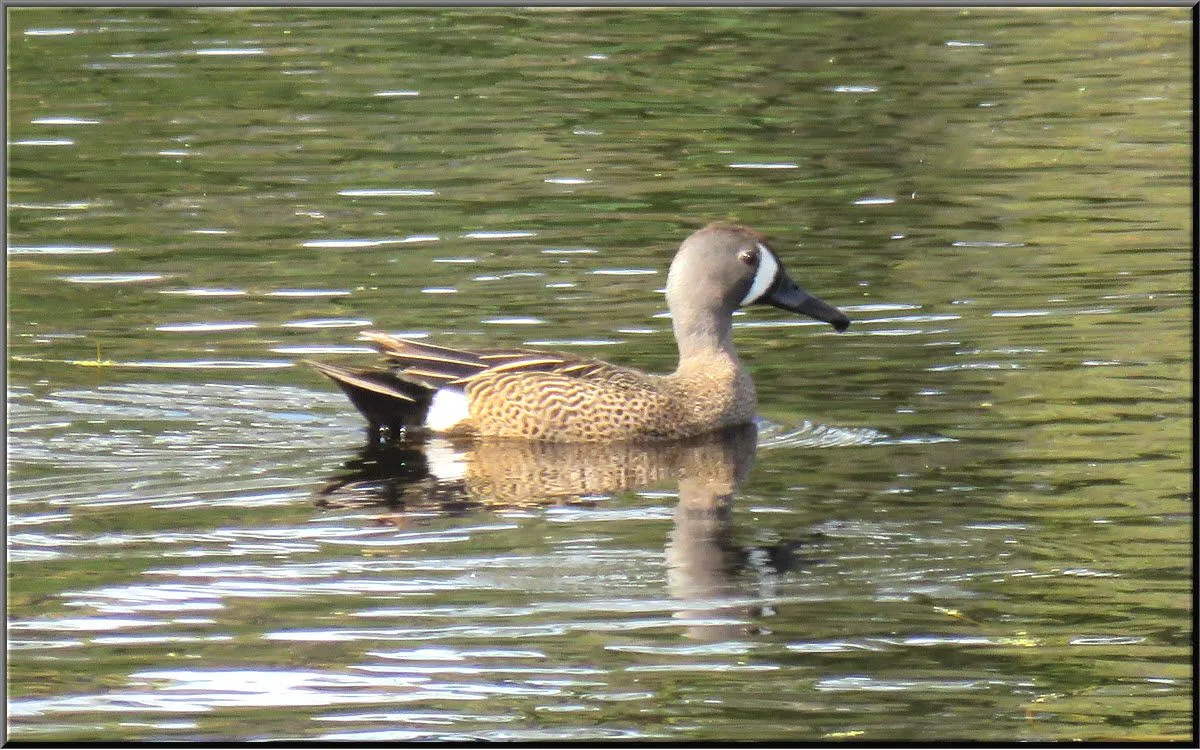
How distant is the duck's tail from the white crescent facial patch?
176 cm

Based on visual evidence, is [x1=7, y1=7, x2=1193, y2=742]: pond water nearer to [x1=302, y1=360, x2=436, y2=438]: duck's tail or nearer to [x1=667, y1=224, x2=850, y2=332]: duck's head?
[x1=302, y1=360, x2=436, y2=438]: duck's tail

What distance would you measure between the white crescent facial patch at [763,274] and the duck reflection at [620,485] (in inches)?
32.7

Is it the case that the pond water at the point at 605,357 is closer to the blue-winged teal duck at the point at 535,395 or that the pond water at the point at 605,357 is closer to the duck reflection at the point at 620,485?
the duck reflection at the point at 620,485

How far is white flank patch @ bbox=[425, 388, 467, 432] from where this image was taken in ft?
35.0

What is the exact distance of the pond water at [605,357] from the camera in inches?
287

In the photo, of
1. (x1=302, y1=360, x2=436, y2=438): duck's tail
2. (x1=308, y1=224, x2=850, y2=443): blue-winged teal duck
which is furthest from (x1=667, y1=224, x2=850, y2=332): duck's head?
(x1=302, y1=360, x2=436, y2=438): duck's tail

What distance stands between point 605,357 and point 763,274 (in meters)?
0.94

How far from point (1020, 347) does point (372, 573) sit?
14.9 feet

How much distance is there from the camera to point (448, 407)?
1068 centimetres

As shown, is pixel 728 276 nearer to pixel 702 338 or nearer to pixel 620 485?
pixel 702 338

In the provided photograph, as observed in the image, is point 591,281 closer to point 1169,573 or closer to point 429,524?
point 429,524

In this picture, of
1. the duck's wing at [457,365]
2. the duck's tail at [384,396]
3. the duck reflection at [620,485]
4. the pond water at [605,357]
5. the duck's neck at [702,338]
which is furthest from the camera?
the duck's neck at [702,338]

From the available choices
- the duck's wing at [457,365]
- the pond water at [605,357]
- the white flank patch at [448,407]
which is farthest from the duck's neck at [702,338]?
the white flank patch at [448,407]

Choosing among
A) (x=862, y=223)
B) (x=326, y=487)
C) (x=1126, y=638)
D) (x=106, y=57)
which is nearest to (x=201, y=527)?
(x=326, y=487)
